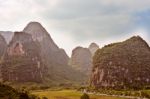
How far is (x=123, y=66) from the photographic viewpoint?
429ft

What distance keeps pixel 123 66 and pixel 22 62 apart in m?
55.0

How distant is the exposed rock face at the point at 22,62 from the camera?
165 metres

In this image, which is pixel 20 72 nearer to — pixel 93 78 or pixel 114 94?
pixel 93 78

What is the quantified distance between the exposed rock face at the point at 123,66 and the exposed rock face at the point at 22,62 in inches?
1600

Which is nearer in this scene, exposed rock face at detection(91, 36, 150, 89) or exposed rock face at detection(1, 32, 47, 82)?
exposed rock face at detection(91, 36, 150, 89)

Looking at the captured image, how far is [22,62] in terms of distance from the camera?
168250 mm

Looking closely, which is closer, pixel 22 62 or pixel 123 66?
pixel 123 66

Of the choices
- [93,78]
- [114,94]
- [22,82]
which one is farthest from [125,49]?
[22,82]

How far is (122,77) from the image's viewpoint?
130 meters

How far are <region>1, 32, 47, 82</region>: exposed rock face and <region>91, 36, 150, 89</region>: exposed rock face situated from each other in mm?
40642

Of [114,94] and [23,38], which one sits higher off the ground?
[23,38]

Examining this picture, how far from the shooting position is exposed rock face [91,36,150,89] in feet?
421

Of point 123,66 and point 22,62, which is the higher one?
point 22,62

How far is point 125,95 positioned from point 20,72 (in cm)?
7687
